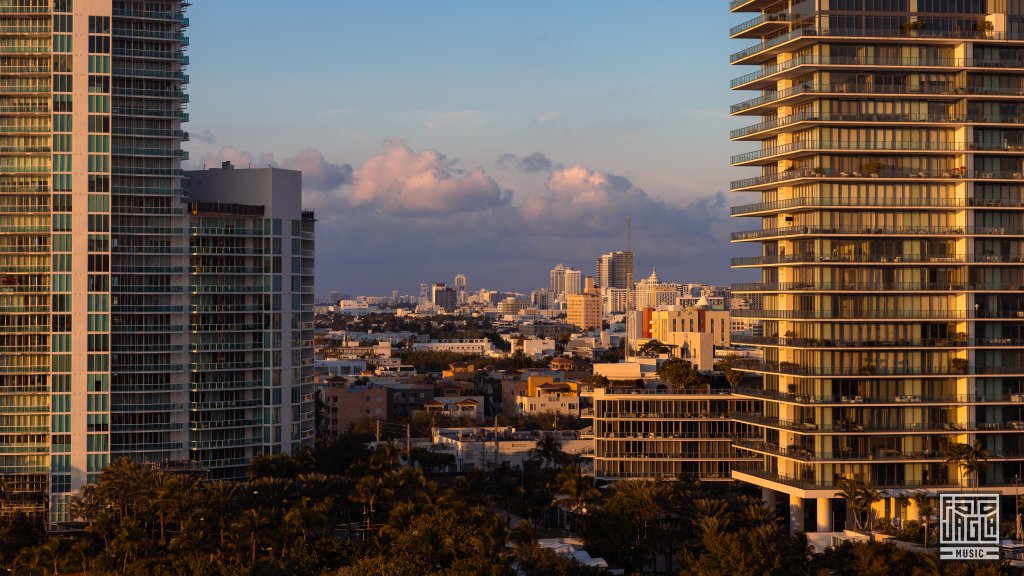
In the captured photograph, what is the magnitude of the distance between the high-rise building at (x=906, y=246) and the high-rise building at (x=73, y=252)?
5683 centimetres

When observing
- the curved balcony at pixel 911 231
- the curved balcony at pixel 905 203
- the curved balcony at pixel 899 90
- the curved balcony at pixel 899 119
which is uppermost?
the curved balcony at pixel 899 90

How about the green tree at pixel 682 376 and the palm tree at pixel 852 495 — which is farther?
the green tree at pixel 682 376

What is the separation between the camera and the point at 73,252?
396ft

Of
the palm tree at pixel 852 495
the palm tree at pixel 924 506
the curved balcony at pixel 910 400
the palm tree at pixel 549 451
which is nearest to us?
the palm tree at pixel 924 506

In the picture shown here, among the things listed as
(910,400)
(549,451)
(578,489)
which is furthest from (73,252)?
(910,400)

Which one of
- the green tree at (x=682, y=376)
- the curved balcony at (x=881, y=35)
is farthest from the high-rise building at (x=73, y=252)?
the curved balcony at (x=881, y=35)

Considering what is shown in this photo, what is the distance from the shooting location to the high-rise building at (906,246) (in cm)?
10975

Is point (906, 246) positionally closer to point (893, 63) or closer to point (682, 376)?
point (893, 63)

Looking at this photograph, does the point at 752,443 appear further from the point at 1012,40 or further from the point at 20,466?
the point at 20,466

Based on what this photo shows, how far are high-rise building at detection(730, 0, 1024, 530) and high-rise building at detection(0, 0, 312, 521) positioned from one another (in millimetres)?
56827

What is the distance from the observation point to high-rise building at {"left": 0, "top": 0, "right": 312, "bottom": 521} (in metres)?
120

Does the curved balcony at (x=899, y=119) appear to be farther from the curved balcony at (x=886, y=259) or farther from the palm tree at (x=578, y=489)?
the palm tree at (x=578, y=489)

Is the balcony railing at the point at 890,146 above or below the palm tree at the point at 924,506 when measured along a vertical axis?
above

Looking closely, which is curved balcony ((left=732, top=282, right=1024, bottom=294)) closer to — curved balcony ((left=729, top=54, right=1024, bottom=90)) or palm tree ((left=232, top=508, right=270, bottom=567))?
curved balcony ((left=729, top=54, right=1024, bottom=90))
